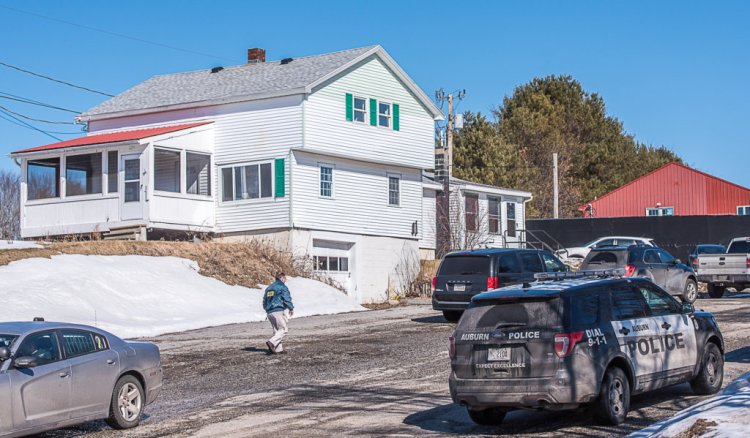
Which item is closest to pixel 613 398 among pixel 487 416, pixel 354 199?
pixel 487 416

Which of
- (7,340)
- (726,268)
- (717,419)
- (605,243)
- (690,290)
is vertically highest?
(605,243)

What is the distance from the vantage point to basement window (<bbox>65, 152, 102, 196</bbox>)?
1411 inches

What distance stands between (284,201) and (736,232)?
86.5 feet

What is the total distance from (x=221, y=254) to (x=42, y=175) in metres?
7.85

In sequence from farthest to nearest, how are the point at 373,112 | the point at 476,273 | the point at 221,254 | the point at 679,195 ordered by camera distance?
the point at 679,195 → the point at 373,112 → the point at 221,254 → the point at 476,273

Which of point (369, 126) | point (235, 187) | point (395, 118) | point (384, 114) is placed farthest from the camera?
point (395, 118)

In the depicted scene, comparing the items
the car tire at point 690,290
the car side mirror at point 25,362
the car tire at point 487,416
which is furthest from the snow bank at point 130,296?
the car tire at point 487,416

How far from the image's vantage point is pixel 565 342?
38.0ft

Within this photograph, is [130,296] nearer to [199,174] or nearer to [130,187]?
[130,187]

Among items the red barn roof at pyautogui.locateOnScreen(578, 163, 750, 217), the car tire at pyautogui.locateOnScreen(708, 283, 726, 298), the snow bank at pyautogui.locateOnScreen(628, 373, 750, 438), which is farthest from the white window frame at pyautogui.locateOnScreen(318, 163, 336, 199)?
the red barn roof at pyautogui.locateOnScreen(578, 163, 750, 217)

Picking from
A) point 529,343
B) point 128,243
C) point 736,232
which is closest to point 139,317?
point 128,243

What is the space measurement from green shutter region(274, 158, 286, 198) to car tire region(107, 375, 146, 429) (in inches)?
877

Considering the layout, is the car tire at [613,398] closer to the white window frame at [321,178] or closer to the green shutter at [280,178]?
the green shutter at [280,178]

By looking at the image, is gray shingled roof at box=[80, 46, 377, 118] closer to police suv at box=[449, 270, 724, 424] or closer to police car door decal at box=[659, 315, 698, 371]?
police car door decal at box=[659, 315, 698, 371]
